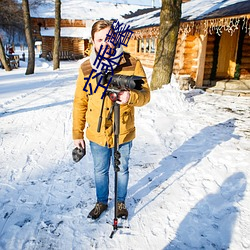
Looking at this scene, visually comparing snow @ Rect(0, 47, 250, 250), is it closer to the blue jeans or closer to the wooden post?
the blue jeans

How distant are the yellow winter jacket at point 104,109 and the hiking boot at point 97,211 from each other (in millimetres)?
766

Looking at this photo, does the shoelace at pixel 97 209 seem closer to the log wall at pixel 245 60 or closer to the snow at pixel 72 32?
the log wall at pixel 245 60

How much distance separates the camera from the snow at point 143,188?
222 centimetres

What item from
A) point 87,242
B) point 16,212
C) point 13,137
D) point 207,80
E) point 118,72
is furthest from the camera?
point 207,80

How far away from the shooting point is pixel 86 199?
2.74 m

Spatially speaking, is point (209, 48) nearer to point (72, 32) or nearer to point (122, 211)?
point (122, 211)

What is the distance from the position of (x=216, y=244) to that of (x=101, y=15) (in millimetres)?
35376

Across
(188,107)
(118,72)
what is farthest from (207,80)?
(118,72)

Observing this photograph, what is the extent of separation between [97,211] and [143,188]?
0.79m

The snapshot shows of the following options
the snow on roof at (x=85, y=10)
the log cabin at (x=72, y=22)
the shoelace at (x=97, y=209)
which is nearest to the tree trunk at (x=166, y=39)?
the shoelace at (x=97, y=209)

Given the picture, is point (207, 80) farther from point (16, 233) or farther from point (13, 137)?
point (16, 233)

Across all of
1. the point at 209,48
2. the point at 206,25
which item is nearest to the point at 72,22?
the point at 209,48

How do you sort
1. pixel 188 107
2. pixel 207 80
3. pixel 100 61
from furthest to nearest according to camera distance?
pixel 207 80 < pixel 188 107 < pixel 100 61

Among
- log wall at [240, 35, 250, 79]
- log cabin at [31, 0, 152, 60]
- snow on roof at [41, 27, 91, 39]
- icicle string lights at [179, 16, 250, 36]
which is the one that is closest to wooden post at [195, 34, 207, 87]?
icicle string lights at [179, 16, 250, 36]
